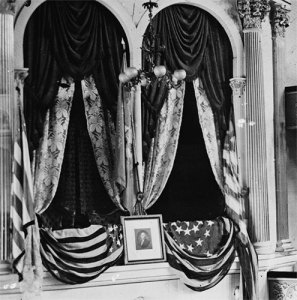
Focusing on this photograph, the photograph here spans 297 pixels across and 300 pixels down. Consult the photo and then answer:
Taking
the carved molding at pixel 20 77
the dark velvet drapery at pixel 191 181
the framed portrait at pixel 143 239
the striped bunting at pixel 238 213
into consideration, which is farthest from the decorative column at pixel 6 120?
the striped bunting at pixel 238 213

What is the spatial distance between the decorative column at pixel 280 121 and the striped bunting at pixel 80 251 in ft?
11.3

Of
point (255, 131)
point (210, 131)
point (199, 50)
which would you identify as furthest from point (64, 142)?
point (255, 131)

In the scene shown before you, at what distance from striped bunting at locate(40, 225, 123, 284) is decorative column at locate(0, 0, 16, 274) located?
0.56 meters

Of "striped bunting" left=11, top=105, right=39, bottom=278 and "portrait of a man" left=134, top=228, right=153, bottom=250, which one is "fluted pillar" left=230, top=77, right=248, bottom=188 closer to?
"portrait of a man" left=134, top=228, right=153, bottom=250

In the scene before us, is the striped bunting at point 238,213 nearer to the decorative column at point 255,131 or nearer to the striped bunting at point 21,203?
the decorative column at point 255,131

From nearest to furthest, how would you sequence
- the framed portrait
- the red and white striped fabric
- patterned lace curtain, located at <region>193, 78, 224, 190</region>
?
1. the red and white striped fabric
2. the framed portrait
3. patterned lace curtain, located at <region>193, 78, 224, 190</region>

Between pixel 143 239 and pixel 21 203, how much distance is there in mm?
2006

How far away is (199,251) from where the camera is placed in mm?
11383

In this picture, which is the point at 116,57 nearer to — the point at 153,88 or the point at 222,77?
the point at 153,88

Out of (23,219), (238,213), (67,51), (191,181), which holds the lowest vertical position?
(238,213)

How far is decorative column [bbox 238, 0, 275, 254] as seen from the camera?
12195 mm

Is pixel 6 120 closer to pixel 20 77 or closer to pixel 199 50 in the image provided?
pixel 20 77

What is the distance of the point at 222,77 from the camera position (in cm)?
1230

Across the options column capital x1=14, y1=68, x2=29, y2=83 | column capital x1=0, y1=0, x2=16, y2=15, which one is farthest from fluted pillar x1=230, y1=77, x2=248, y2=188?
column capital x1=0, y1=0, x2=16, y2=15
